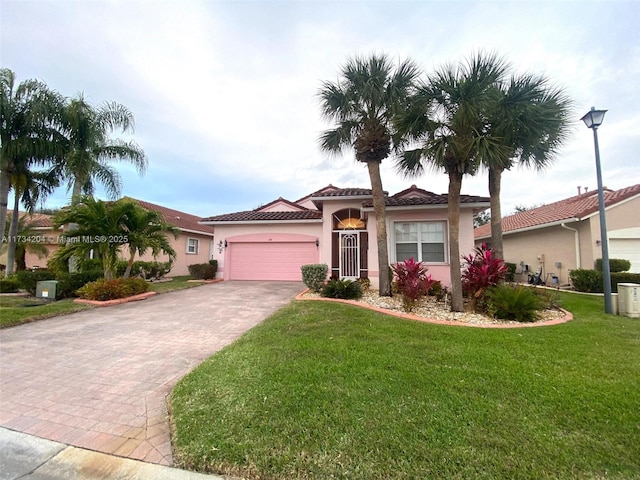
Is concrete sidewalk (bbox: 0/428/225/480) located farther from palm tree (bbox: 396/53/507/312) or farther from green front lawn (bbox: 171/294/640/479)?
palm tree (bbox: 396/53/507/312)

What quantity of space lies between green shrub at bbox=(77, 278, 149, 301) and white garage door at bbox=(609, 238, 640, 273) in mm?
21461

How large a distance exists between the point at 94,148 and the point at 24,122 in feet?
8.36

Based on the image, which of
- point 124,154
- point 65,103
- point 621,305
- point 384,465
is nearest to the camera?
point 384,465

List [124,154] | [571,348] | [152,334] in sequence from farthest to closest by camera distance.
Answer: [124,154], [152,334], [571,348]

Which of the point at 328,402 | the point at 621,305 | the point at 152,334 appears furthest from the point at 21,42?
the point at 621,305

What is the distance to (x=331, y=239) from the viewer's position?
12914 millimetres

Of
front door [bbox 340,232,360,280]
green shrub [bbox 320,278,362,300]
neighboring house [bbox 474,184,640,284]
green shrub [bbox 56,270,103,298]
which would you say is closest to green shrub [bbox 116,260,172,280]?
green shrub [bbox 56,270,103,298]

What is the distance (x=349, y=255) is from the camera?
12.8m

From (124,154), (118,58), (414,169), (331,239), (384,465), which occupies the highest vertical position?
(118,58)

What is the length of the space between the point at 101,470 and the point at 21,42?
12.9 meters

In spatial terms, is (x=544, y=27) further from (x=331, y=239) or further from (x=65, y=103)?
(x=65, y=103)

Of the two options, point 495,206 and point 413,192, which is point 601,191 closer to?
point 495,206

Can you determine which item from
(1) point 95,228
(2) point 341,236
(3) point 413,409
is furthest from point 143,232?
(3) point 413,409

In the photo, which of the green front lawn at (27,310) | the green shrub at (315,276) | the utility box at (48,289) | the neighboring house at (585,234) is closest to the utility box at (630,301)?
the neighboring house at (585,234)
